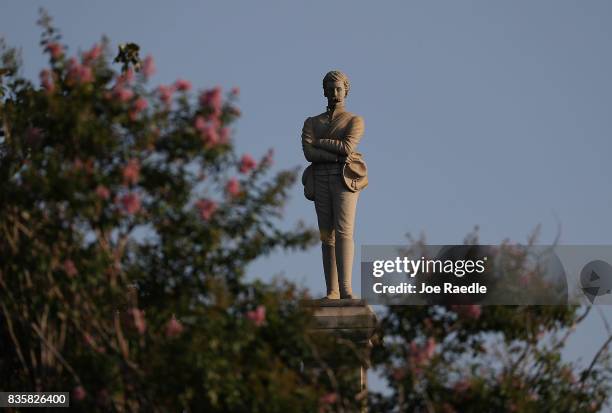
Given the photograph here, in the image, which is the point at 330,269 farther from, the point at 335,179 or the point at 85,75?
the point at 85,75

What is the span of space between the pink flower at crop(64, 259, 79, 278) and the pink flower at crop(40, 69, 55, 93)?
7.23ft

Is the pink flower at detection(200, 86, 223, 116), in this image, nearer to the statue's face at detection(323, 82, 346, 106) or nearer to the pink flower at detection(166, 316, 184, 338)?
the pink flower at detection(166, 316, 184, 338)

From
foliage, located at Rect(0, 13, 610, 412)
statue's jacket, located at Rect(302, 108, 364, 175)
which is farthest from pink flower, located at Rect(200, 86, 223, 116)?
statue's jacket, located at Rect(302, 108, 364, 175)

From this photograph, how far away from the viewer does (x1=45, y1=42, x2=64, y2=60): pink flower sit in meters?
17.1

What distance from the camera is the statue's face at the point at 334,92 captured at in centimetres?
2014

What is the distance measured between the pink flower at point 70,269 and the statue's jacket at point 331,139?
5021 mm

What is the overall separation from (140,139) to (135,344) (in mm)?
2503

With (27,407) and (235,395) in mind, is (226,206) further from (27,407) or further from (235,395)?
(27,407)

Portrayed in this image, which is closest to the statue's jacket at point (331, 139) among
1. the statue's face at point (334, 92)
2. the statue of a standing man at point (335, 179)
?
the statue of a standing man at point (335, 179)

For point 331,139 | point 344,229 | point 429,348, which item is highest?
point 331,139

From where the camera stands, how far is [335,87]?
66.0 ft

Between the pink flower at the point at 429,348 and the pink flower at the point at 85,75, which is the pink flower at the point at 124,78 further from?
the pink flower at the point at 429,348

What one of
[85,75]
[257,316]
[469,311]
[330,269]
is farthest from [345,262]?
[85,75]

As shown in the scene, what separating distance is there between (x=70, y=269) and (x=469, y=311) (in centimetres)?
534
